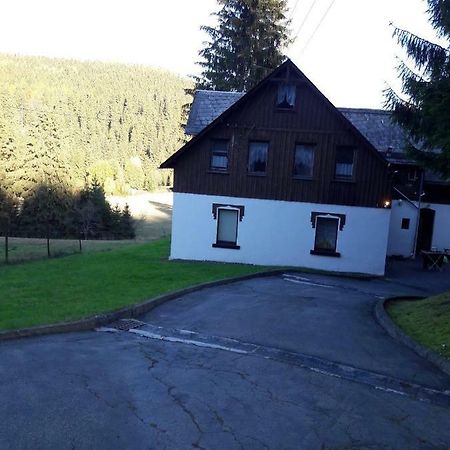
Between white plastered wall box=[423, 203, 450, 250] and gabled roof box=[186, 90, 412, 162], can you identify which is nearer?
gabled roof box=[186, 90, 412, 162]

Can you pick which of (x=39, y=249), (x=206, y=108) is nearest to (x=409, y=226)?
(x=206, y=108)

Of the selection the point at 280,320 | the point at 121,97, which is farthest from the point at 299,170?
the point at 121,97

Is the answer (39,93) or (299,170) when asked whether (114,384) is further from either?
(39,93)

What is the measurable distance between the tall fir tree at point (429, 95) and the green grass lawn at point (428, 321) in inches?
127

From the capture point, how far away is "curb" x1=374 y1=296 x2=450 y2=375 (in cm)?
802

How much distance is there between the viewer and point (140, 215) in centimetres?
8000

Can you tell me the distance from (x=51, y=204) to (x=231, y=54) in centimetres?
3556

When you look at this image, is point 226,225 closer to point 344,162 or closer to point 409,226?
point 344,162

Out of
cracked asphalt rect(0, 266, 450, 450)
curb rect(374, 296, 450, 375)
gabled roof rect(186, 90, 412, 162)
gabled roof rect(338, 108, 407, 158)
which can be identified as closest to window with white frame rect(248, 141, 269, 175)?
gabled roof rect(186, 90, 412, 162)

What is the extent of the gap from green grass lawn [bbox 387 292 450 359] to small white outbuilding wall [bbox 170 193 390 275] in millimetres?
8042

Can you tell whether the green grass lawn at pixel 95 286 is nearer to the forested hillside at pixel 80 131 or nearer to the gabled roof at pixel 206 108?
the gabled roof at pixel 206 108

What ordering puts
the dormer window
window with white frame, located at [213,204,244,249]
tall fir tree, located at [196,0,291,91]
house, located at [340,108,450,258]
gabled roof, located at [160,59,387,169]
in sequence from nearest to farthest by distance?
gabled roof, located at [160,59,387,169] < the dormer window < window with white frame, located at [213,204,244,249] < house, located at [340,108,450,258] < tall fir tree, located at [196,0,291,91]

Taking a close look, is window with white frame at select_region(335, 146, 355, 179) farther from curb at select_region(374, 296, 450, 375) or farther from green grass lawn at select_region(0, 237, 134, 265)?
Answer: green grass lawn at select_region(0, 237, 134, 265)

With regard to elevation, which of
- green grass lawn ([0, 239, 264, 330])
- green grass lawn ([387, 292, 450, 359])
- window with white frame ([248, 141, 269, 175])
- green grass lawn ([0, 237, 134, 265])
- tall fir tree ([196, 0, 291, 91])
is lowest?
green grass lawn ([0, 237, 134, 265])
